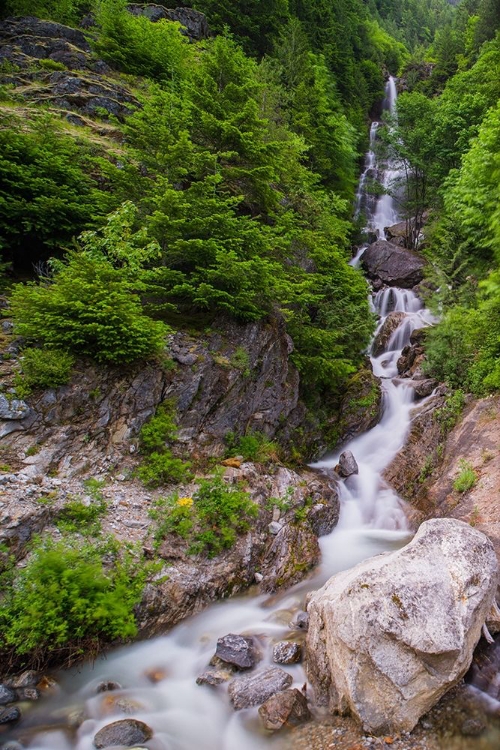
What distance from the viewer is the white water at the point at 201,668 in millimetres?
3867

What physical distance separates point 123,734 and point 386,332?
14749mm

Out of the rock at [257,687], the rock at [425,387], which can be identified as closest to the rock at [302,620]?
the rock at [257,687]

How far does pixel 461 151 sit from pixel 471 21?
25785 millimetres

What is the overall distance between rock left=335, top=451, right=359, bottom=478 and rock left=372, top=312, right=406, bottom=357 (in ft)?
21.7

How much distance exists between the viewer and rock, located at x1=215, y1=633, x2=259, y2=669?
4711mm

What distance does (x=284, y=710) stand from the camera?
3.90 meters

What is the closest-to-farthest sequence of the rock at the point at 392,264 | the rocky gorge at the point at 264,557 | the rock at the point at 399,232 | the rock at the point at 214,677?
the rocky gorge at the point at 264,557 → the rock at the point at 214,677 → the rock at the point at 392,264 → the rock at the point at 399,232

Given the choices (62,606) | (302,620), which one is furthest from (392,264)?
(62,606)

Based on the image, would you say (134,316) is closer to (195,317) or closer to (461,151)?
(195,317)

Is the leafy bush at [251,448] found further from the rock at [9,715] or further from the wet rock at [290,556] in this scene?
the rock at [9,715]

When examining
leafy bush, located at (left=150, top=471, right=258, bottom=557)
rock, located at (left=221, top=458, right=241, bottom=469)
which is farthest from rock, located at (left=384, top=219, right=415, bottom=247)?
leafy bush, located at (left=150, top=471, right=258, bottom=557)

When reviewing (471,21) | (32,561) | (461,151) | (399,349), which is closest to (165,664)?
(32,561)

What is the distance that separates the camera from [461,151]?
18.4 m

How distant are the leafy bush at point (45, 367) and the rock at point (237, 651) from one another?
14.9ft
